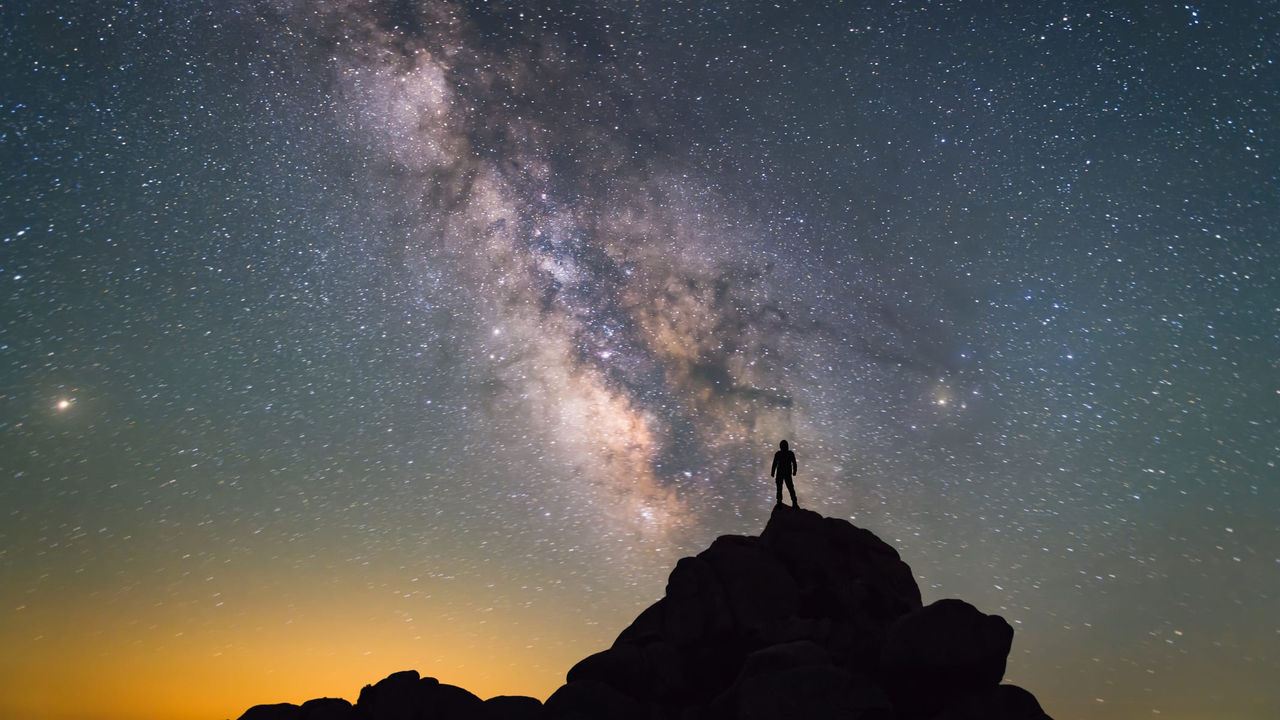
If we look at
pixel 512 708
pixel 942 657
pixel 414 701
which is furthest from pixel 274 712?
pixel 942 657

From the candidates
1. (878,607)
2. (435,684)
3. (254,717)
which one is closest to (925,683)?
(878,607)

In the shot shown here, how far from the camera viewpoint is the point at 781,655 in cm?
1944

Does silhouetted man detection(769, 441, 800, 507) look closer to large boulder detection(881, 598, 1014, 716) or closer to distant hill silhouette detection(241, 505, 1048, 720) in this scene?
distant hill silhouette detection(241, 505, 1048, 720)

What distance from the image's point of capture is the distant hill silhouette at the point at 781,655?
62.8ft

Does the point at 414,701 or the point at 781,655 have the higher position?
the point at 781,655

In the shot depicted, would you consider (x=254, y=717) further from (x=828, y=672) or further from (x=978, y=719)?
(x=978, y=719)

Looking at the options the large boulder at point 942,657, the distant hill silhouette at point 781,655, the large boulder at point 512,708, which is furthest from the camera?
the large boulder at point 512,708

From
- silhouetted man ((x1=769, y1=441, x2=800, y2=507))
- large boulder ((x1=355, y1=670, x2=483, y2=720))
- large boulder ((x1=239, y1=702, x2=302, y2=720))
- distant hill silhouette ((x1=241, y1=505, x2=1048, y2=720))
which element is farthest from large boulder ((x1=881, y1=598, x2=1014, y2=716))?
large boulder ((x1=239, y1=702, x2=302, y2=720))

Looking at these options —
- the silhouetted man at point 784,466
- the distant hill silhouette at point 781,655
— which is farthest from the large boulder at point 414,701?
the silhouetted man at point 784,466

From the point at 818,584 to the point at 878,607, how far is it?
205cm

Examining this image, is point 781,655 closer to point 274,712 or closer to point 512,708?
point 512,708

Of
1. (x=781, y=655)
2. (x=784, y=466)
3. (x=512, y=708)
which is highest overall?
(x=784, y=466)

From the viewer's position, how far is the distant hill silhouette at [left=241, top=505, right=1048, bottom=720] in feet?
62.8

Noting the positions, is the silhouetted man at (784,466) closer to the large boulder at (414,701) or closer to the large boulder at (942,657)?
the large boulder at (942,657)
